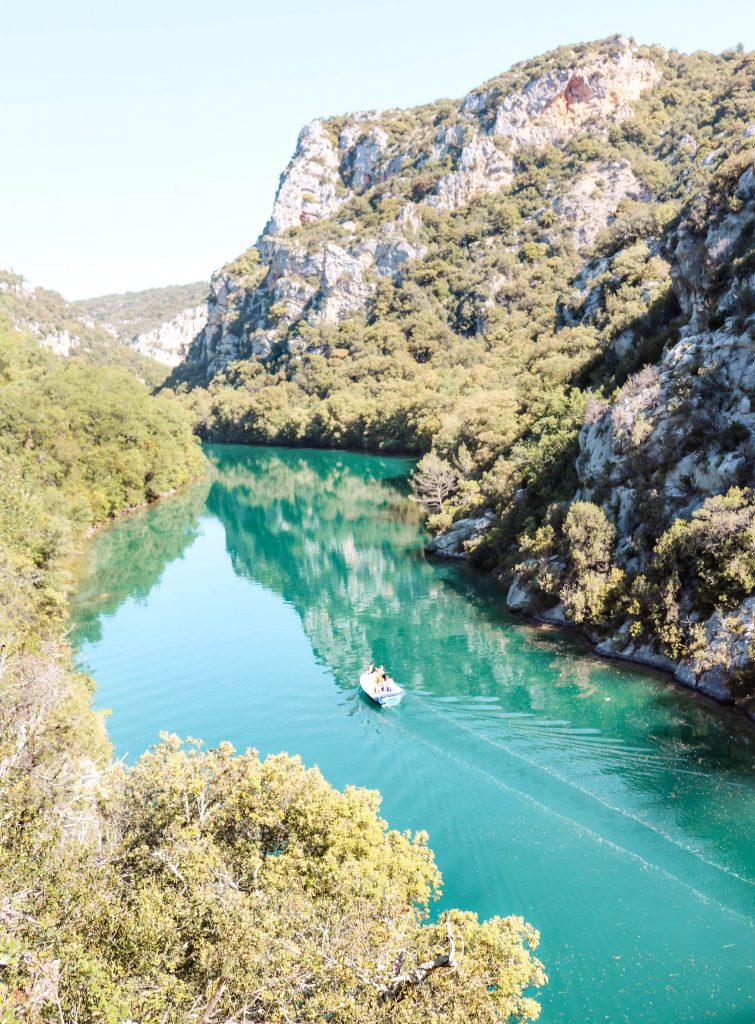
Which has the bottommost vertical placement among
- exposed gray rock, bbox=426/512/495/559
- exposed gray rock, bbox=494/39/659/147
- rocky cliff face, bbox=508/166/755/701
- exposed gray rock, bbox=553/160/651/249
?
exposed gray rock, bbox=426/512/495/559

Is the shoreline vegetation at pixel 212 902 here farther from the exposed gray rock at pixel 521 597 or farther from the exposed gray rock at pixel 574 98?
the exposed gray rock at pixel 574 98

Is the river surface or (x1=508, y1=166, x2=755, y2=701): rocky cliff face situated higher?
(x1=508, y1=166, x2=755, y2=701): rocky cliff face

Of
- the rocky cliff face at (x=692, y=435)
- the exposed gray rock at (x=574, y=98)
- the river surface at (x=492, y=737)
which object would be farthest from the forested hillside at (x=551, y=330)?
the river surface at (x=492, y=737)

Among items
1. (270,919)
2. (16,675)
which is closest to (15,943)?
(270,919)

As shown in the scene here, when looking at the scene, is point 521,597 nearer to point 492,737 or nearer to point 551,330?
point 492,737

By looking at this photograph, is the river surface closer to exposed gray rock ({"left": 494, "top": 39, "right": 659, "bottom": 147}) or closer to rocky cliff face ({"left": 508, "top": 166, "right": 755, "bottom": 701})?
rocky cliff face ({"left": 508, "top": 166, "right": 755, "bottom": 701})

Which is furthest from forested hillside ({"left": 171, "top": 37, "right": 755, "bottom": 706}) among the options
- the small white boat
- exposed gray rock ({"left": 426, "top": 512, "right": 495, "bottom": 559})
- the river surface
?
the small white boat

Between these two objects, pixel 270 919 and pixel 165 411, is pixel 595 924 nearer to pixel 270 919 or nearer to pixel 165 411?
pixel 270 919
